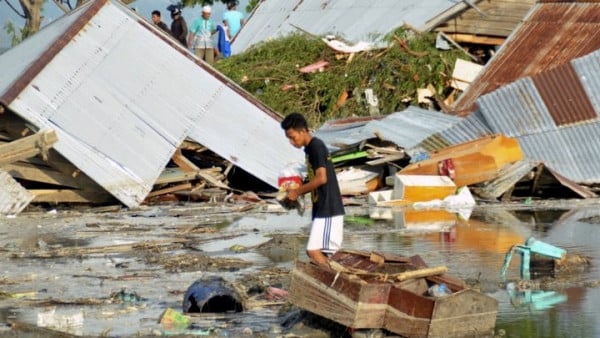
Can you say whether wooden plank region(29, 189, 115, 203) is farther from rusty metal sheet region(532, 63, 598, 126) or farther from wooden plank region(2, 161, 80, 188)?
rusty metal sheet region(532, 63, 598, 126)

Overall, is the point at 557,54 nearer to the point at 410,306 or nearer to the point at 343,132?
the point at 343,132

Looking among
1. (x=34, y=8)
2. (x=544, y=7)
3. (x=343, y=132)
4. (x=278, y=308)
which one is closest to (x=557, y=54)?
(x=544, y=7)

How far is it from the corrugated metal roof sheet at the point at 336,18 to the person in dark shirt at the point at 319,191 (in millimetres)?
17227

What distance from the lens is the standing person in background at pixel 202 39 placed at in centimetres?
2773

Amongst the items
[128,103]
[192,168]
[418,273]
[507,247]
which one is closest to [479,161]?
[192,168]

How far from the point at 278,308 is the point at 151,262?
3103 mm

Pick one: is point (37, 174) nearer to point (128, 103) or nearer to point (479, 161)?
point (128, 103)

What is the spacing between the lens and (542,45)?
2289 cm

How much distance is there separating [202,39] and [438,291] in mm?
19932

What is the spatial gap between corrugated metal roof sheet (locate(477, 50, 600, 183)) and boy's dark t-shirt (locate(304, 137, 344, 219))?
1068 cm

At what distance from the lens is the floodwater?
30.5ft

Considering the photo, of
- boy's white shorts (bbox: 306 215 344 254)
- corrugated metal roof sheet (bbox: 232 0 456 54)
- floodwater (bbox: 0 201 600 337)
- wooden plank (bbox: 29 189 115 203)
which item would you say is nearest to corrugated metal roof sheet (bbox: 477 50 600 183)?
floodwater (bbox: 0 201 600 337)

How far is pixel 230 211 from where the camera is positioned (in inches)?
707

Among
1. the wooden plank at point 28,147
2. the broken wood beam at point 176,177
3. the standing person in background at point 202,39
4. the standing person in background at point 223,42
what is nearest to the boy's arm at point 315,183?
the wooden plank at point 28,147
